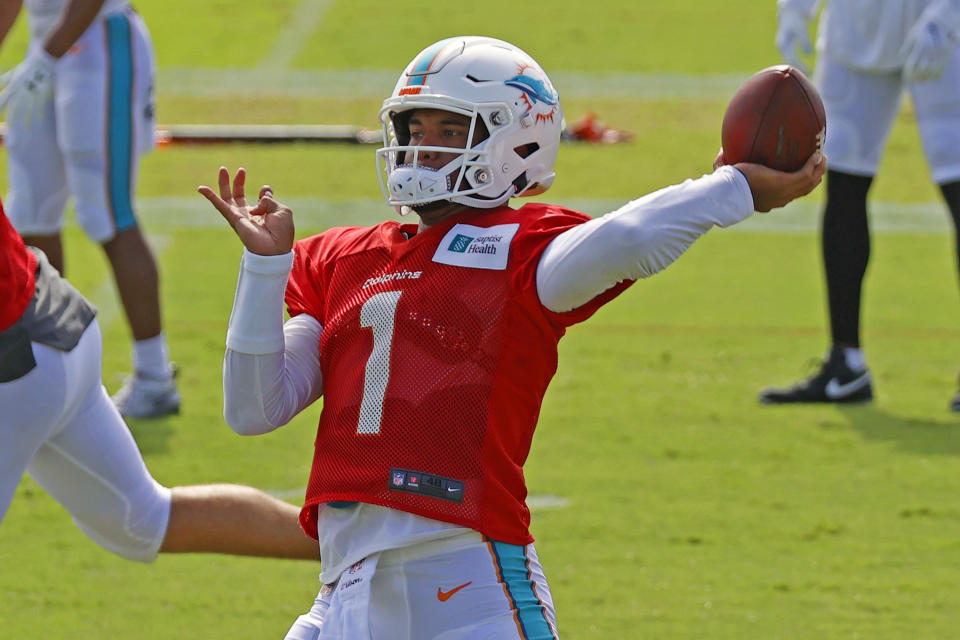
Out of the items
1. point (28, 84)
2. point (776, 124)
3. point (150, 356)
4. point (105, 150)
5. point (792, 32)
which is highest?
point (776, 124)

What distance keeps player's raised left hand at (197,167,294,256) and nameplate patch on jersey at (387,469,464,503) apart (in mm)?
449

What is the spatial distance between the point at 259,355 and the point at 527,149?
0.66m

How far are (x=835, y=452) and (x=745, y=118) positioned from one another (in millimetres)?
2773

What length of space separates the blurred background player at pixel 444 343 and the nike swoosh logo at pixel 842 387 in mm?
3296

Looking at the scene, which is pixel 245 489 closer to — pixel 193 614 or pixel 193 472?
pixel 193 614

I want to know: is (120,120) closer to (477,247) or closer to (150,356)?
(150,356)

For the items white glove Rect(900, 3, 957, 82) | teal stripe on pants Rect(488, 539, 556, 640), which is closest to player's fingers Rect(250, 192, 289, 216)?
teal stripe on pants Rect(488, 539, 556, 640)

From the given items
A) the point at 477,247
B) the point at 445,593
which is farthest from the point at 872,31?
A: the point at 445,593

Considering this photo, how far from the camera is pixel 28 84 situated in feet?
17.8

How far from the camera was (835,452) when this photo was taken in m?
5.36

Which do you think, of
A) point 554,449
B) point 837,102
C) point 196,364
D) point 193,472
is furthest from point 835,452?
point 196,364

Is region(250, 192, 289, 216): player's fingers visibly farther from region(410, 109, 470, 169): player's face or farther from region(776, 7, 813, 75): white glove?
region(776, 7, 813, 75): white glove

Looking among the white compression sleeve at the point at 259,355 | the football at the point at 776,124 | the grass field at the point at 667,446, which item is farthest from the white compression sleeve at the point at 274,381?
the grass field at the point at 667,446

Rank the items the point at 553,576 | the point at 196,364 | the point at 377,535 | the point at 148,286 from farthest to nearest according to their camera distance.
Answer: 1. the point at 196,364
2. the point at 148,286
3. the point at 553,576
4. the point at 377,535
